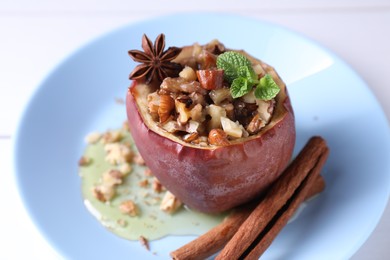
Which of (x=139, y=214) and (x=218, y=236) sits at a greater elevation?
(x=139, y=214)

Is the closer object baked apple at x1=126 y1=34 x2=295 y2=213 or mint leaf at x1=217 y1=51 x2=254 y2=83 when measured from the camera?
baked apple at x1=126 y1=34 x2=295 y2=213

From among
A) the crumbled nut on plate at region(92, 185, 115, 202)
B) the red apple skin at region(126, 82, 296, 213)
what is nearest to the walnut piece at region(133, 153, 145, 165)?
the crumbled nut on plate at region(92, 185, 115, 202)

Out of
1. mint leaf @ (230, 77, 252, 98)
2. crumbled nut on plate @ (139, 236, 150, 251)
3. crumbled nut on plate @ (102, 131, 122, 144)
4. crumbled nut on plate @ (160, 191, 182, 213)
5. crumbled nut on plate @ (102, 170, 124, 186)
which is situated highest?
crumbled nut on plate @ (102, 131, 122, 144)

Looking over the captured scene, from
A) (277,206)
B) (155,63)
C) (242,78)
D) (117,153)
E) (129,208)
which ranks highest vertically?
(155,63)

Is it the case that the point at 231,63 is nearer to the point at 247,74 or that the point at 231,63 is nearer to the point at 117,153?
the point at 247,74

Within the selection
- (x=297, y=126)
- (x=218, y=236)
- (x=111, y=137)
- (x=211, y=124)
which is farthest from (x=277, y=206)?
(x=111, y=137)

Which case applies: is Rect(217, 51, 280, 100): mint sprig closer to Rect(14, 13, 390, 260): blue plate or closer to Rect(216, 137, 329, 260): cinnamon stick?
Rect(216, 137, 329, 260): cinnamon stick
